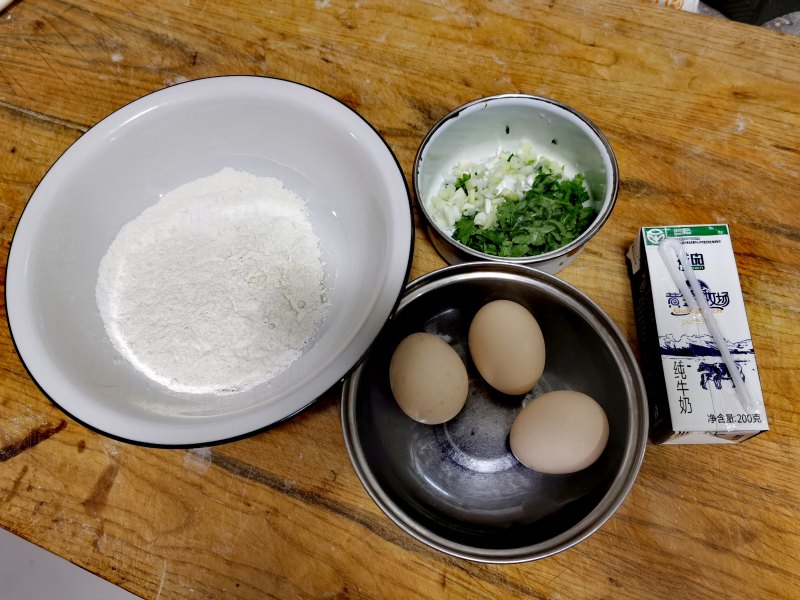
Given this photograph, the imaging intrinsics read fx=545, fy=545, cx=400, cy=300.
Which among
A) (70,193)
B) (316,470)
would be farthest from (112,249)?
(316,470)

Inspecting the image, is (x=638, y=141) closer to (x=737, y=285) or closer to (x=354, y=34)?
(x=737, y=285)

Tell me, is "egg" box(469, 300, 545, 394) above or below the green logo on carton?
below

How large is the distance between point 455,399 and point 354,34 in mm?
719

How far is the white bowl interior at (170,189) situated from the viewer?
26.8 inches

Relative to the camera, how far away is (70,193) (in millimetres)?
814

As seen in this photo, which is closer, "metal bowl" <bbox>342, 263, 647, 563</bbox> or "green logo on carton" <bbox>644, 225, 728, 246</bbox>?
"metal bowl" <bbox>342, 263, 647, 563</bbox>

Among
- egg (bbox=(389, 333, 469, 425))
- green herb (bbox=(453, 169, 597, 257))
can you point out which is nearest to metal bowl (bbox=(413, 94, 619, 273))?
green herb (bbox=(453, 169, 597, 257))

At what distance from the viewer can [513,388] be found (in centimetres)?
78

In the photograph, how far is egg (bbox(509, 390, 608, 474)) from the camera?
724 millimetres

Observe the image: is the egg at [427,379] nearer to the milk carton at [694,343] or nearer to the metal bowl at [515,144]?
the metal bowl at [515,144]

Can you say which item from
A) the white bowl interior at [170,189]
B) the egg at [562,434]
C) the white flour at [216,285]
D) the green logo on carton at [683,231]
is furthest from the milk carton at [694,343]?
the white flour at [216,285]

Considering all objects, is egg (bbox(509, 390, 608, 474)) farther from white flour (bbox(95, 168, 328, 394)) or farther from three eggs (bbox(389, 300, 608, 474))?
white flour (bbox(95, 168, 328, 394))

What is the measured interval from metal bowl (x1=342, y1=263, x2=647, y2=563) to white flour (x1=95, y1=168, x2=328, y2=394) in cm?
15

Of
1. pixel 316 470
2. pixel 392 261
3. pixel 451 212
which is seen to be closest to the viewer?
pixel 392 261
